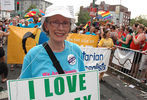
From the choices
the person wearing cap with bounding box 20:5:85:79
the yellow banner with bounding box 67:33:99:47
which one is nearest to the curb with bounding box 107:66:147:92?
the yellow banner with bounding box 67:33:99:47

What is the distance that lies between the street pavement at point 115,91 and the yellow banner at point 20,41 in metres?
0.66

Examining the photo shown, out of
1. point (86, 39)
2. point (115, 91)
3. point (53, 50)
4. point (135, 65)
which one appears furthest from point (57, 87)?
point (86, 39)

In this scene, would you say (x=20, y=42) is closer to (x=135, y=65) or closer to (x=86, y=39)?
(x=86, y=39)

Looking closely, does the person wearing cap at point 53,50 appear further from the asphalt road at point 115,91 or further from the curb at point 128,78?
the curb at point 128,78

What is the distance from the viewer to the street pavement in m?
3.83

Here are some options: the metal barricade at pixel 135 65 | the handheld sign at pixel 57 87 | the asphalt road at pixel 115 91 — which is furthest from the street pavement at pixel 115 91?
the handheld sign at pixel 57 87

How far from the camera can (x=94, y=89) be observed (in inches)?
56.4

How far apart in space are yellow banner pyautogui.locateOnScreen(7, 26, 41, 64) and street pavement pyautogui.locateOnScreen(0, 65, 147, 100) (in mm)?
662

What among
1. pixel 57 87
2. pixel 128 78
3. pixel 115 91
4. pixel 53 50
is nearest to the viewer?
pixel 57 87

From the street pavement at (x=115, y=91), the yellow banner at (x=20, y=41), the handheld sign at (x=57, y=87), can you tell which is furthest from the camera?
the yellow banner at (x=20, y=41)

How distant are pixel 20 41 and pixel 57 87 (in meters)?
4.26

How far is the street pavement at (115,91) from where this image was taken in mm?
3832

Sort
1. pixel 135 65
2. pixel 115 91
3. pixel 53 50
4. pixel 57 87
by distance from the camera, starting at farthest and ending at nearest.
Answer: pixel 135 65 < pixel 115 91 < pixel 53 50 < pixel 57 87

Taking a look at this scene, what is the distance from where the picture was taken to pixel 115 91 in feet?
14.0
